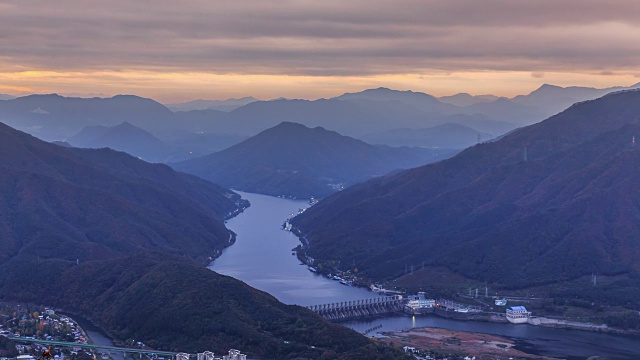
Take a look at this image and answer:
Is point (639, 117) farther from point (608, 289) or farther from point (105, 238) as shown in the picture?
point (105, 238)

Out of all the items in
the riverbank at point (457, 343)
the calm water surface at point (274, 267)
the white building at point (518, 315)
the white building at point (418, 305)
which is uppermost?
the calm water surface at point (274, 267)

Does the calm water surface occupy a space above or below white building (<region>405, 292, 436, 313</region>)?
above

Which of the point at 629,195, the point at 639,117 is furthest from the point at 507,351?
the point at 639,117

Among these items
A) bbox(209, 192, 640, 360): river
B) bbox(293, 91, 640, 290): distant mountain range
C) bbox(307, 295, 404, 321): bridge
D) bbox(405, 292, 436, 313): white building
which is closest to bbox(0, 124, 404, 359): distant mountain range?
bbox(209, 192, 640, 360): river

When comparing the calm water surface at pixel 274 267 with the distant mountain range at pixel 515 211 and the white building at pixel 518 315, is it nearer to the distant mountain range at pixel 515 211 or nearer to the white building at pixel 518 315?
the distant mountain range at pixel 515 211

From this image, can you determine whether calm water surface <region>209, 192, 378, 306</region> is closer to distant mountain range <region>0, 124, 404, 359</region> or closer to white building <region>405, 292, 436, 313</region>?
distant mountain range <region>0, 124, 404, 359</region>

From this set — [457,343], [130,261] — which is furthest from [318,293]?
[457,343]

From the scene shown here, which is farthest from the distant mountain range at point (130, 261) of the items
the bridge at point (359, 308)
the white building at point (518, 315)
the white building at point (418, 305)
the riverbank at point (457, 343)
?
the white building at point (518, 315)
